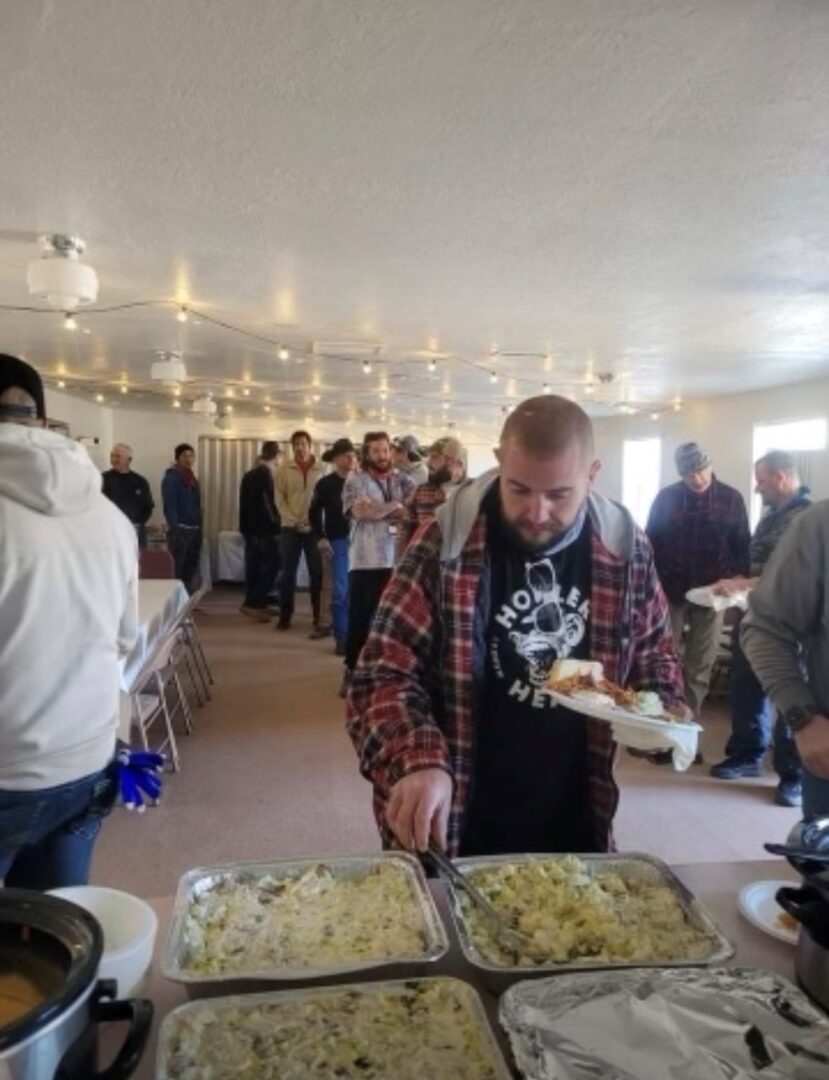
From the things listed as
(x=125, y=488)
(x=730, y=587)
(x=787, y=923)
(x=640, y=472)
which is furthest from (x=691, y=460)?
(x=640, y=472)

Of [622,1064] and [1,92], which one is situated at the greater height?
[1,92]

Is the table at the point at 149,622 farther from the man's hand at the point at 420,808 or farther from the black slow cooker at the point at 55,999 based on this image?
the black slow cooker at the point at 55,999

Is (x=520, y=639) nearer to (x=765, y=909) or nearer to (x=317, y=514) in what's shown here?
(x=765, y=909)

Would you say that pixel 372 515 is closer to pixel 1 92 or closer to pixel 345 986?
pixel 1 92

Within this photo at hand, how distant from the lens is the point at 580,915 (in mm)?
888

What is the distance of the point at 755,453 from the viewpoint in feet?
25.3

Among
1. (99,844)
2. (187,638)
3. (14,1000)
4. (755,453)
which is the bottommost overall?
(99,844)

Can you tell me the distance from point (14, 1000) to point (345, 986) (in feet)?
0.99

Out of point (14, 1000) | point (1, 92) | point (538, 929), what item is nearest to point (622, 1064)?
point (538, 929)

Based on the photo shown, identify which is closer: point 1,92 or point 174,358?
point 1,92

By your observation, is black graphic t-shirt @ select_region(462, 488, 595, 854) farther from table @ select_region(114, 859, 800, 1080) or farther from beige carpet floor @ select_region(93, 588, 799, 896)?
beige carpet floor @ select_region(93, 588, 799, 896)

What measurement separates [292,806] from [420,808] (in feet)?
7.26

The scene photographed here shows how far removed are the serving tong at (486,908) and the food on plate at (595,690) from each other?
1.05 ft

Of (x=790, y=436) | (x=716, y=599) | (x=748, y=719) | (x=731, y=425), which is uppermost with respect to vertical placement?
(x=731, y=425)
